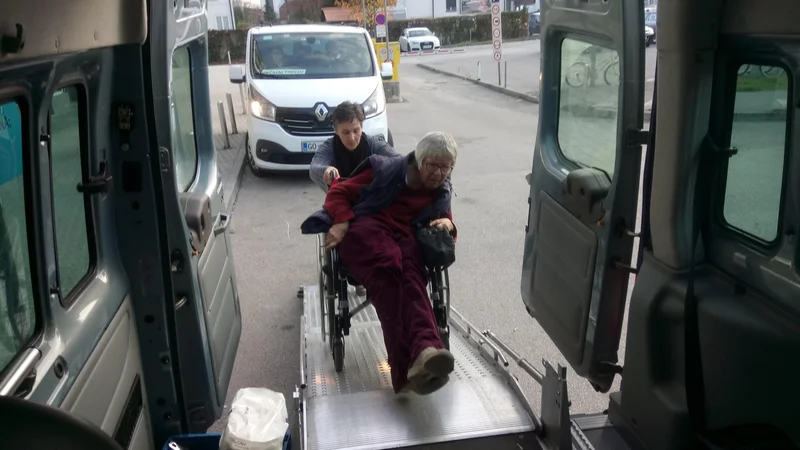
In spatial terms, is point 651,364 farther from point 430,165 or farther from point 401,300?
point 430,165

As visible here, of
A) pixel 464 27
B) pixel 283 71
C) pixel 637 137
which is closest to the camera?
pixel 637 137

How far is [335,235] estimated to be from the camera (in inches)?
155

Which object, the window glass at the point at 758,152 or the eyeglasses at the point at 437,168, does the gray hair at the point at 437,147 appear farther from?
the window glass at the point at 758,152

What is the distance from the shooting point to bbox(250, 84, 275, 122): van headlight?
1001cm

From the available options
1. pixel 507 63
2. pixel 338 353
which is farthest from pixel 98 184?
pixel 507 63

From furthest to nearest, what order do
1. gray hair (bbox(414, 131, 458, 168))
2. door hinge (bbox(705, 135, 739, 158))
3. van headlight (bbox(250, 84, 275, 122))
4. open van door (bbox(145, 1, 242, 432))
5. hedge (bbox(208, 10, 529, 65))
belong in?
hedge (bbox(208, 10, 529, 65))
van headlight (bbox(250, 84, 275, 122))
gray hair (bbox(414, 131, 458, 168))
open van door (bbox(145, 1, 242, 432))
door hinge (bbox(705, 135, 739, 158))

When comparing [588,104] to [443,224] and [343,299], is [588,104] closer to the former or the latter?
[443,224]

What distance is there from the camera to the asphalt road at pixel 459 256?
4957 millimetres

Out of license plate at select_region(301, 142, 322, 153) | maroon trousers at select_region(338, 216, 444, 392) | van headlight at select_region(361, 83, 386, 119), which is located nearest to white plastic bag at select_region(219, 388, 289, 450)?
maroon trousers at select_region(338, 216, 444, 392)

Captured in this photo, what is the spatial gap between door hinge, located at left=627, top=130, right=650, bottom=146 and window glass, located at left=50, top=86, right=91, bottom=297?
2264 mm

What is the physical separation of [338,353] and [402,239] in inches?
32.6

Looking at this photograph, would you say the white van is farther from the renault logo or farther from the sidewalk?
the sidewalk

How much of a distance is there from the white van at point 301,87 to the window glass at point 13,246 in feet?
24.0

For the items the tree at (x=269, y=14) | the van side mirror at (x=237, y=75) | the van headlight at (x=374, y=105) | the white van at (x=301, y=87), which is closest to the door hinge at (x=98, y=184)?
the white van at (x=301, y=87)
